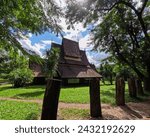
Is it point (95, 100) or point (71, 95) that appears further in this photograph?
point (71, 95)

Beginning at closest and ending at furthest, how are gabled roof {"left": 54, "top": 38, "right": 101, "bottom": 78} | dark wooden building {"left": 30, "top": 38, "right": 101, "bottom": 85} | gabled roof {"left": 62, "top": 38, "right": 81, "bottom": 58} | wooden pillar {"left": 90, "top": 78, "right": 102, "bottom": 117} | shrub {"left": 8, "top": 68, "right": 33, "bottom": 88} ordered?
wooden pillar {"left": 90, "top": 78, "right": 102, "bottom": 117}, shrub {"left": 8, "top": 68, "right": 33, "bottom": 88}, dark wooden building {"left": 30, "top": 38, "right": 101, "bottom": 85}, gabled roof {"left": 54, "top": 38, "right": 101, "bottom": 78}, gabled roof {"left": 62, "top": 38, "right": 81, "bottom": 58}

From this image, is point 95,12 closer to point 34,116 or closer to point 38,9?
point 34,116

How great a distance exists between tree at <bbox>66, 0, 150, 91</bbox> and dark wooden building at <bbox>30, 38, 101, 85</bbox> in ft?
28.8

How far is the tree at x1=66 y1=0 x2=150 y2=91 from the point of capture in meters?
22.4

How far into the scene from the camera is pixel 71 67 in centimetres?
3969

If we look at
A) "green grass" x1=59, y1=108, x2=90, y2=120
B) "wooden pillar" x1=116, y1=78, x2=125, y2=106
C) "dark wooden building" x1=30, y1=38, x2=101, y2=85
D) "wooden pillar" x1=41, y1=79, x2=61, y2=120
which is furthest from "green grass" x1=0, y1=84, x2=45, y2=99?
"wooden pillar" x1=41, y1=79, x2=61, y2=120

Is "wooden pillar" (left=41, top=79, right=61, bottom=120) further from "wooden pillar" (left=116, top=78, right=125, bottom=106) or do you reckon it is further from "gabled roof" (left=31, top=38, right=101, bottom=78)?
"gabled roof" (left=31, top=38, right=101, bottom=78)

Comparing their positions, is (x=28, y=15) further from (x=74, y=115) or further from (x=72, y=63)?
(x=72, y=63)

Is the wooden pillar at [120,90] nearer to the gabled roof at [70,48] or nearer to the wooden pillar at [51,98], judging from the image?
the wooden pillar at [51,98]

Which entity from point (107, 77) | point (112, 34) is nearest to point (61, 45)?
point (112, 34)

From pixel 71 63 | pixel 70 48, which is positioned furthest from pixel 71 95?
pixel 70 48

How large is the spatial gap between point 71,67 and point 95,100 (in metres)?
28.5

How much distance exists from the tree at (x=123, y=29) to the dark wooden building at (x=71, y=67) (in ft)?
28.8

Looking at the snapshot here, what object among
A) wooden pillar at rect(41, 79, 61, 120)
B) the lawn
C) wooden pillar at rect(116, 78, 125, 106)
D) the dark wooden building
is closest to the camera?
wooden pillar at rect(41, 79, 61, 120)
